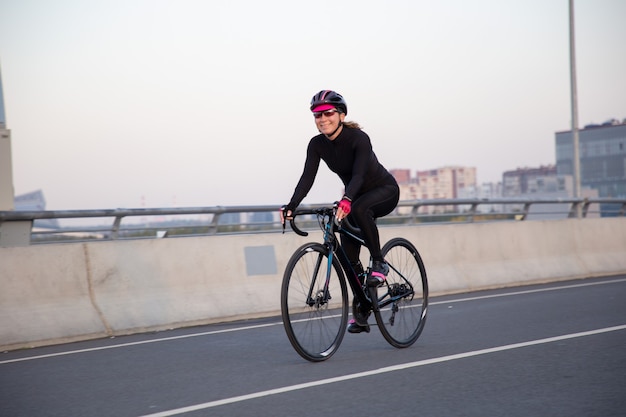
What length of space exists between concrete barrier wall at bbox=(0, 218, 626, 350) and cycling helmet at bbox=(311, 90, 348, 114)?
12.1 ft

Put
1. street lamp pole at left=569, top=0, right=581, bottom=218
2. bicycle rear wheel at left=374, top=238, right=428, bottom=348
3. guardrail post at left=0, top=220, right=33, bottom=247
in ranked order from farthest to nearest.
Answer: street lamp pole at left=569, top=0, right=581, bottom=218
guardrail post at left=0, top=220, right=33, bottom=247
bicycle rear wheel at left=374, top=238, right=428, bottom=348

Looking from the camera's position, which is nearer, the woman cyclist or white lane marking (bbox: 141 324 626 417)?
white lane marking (bbox: 141 324 626 417)

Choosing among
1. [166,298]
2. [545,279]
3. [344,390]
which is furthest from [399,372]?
[545,279]

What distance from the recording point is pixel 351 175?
7.84 m

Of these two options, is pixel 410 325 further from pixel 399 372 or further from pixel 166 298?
pixel 166 298

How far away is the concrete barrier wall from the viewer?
9336 mm

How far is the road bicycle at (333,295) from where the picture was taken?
7188 mm

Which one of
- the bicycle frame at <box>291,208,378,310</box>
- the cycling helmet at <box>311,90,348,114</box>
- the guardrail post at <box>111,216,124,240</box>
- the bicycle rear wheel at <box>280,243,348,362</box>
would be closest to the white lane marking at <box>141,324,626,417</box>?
the bicycle rear wheel at <box>280,243,348,362</box>

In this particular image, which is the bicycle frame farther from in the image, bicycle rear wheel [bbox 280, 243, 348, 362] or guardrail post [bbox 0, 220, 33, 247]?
guardrail post [bbox 0, 220, 33, 247]

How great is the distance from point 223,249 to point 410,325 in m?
3.73

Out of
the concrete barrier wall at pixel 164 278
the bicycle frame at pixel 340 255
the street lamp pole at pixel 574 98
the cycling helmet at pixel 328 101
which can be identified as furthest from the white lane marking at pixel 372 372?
the street lamp pole at pixel 574 98

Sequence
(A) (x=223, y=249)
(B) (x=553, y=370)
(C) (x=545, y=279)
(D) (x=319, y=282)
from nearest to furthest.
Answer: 1. (B) (x=553, y=370)
2. (D) (x=319, y=282)
3. (A) (x=223, y=249)
4. (C) (x=545, y=279)

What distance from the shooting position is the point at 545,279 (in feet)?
51.4

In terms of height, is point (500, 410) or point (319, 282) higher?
point (319, 282)
